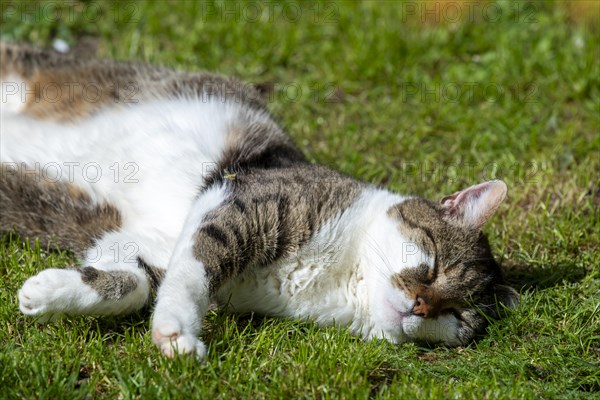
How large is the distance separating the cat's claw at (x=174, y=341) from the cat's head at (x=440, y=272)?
2.95 ft

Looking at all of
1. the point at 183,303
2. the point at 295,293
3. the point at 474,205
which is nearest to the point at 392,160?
the point at 474,205

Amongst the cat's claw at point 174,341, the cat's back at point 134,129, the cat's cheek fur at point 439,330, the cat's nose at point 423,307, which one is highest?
the cat's back at point 134,129

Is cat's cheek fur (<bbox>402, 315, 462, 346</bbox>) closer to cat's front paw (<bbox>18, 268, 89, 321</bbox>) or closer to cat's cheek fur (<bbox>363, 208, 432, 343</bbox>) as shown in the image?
cat's cheek fur (<bbox>363, 208, 432, 343</bbox>)

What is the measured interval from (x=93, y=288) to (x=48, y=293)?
0.62 ft

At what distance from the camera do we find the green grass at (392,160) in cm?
298

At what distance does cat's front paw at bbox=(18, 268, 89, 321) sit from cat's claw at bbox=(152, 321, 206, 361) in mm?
432

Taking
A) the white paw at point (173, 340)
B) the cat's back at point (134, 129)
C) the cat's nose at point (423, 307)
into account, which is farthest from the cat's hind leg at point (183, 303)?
the cat's nose at point (423, 307)

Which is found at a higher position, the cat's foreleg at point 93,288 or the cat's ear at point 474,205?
the cat's ear at point 474,205

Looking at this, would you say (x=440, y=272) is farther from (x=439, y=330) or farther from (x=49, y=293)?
(x=49, y=293)

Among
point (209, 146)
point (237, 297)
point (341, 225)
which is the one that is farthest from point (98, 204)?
point (341, 225)

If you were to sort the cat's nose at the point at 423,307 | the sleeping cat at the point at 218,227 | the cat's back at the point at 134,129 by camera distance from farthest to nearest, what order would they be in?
1. the cat's back at the point at 134,129
2. the cat's nose at the point at 423,307
3. the sleeping cat at the point at 218,227

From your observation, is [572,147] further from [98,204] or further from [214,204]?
[98,204]

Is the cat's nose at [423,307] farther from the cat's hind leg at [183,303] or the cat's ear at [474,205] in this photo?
the cat's hind leg at [183,303]

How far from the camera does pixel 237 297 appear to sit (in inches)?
137
